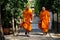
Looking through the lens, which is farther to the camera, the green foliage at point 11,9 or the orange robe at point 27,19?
the green foliage at point 11,9

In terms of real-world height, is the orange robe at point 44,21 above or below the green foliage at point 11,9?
below

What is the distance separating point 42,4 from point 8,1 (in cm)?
416

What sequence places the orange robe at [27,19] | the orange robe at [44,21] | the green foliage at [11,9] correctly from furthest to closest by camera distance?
the orange robe at [44,21] < the green foliage at [11,9] < the orange robe at [27,19]

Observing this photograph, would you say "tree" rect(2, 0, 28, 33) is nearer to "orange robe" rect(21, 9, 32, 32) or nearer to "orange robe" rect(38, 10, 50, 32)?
"orange robe" rect(21, 9, 32, 32)

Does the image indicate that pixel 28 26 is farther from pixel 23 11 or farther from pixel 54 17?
pixel 54 17

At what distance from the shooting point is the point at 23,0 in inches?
632

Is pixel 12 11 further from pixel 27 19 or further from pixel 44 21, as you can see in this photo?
pixel 44 21

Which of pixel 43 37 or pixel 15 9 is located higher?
pixel 15 9

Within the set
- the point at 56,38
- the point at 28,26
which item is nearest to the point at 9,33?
the point at 28,26

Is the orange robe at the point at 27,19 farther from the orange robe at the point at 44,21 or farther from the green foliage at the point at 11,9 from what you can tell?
the orange robe at the point at 44,21

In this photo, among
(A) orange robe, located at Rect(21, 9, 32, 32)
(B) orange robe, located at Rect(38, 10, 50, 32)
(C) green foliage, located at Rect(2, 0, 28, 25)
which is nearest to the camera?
(A) orange robe, located at Rect(21, 9, 32, 32)

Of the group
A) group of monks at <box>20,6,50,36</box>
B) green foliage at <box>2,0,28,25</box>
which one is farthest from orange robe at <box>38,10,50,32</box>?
green foliage at <box>2,0,28,25</box>

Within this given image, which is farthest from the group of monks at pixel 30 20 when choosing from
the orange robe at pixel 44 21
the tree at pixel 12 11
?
the tree at pixel 12 11

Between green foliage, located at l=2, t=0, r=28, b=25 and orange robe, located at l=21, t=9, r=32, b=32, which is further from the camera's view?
green foliage, located at l=2, t=0, r=28, b=25
